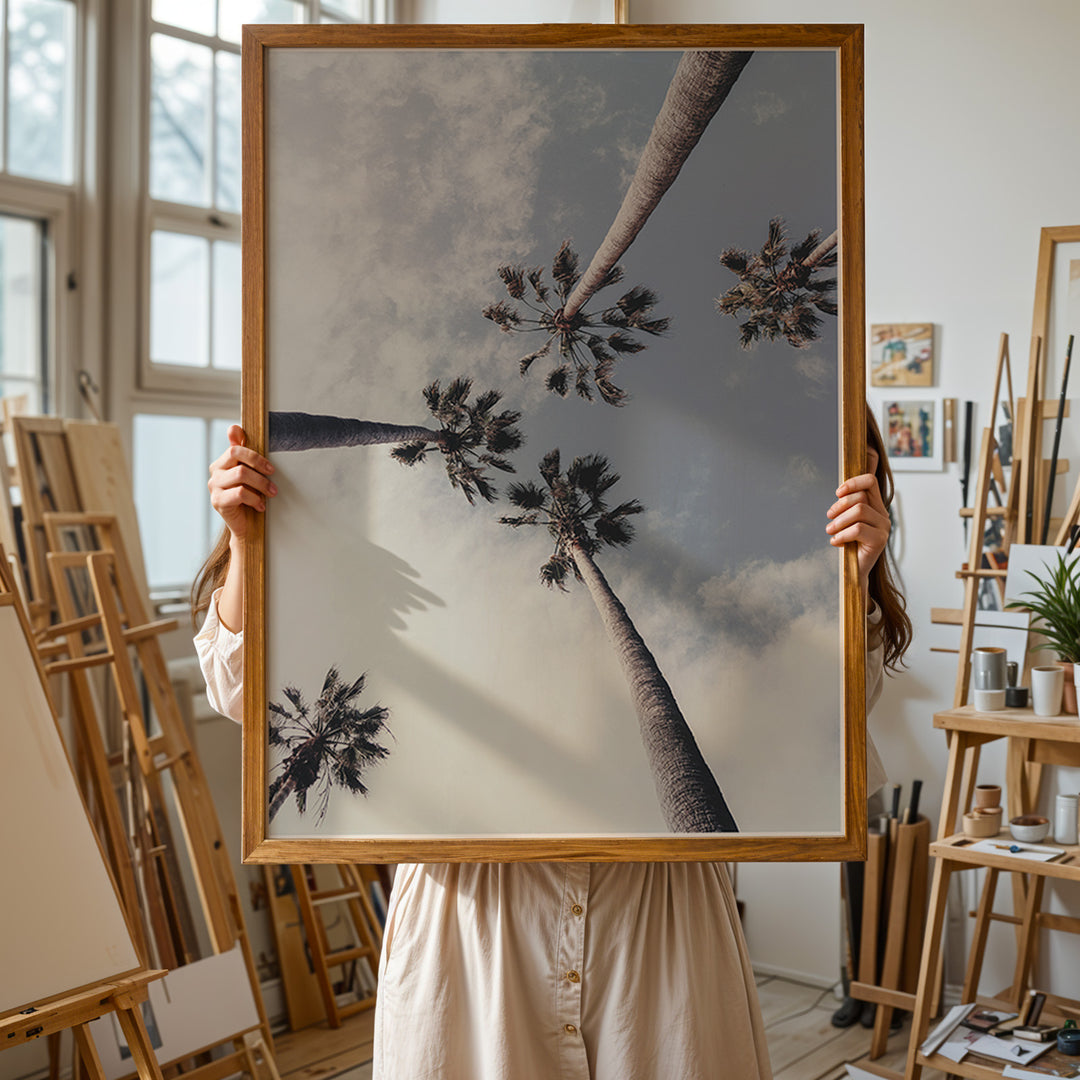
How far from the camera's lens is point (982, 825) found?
8.68 ft

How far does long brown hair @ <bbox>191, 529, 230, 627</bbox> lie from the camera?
52.0 inches

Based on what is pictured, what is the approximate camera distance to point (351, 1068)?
2.92 meters

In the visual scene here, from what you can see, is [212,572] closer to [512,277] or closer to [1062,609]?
[512,277]

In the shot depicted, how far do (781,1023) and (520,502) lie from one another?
2590mm

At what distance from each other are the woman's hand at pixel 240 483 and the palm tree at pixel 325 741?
0.20m

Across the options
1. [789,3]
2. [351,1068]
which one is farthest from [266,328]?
[789,3]

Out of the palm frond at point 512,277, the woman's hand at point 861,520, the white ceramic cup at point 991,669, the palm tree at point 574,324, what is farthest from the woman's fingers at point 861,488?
the white ceramic cup at point 991,669

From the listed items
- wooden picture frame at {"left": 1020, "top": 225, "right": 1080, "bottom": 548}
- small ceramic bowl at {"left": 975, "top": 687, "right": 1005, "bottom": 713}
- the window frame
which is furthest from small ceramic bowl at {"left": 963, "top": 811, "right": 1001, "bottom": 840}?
the window frame

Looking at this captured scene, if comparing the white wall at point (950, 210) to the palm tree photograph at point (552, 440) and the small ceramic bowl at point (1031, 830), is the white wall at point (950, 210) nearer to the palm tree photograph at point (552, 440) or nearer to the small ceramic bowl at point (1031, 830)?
the small ceramic bowl at point (1031, 830)

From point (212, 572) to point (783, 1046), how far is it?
2480 millimetres

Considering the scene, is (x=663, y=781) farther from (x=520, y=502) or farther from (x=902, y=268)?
(x=902, y=268)

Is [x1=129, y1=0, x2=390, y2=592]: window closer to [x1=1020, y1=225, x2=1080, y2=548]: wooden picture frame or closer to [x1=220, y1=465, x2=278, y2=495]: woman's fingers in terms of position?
[x1=220, y1=465, x2=278, y2=495]: woman's fingers

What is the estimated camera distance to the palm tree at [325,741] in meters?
1.23

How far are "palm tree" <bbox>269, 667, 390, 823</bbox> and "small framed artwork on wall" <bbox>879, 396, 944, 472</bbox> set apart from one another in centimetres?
242
